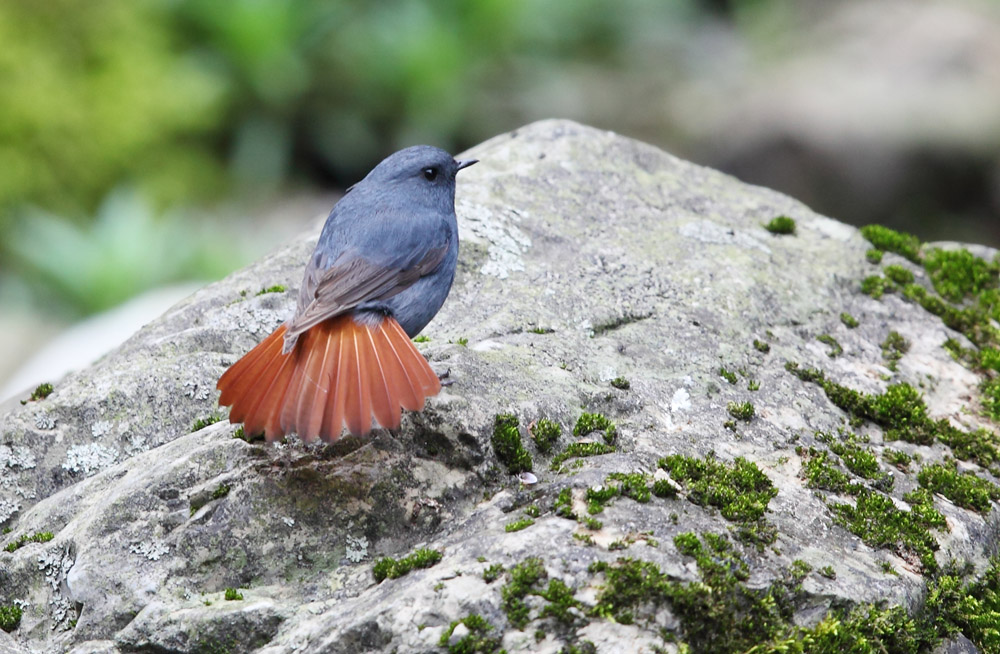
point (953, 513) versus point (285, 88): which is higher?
point (285, 88)

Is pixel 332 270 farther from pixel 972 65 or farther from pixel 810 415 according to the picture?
pixel 972 65

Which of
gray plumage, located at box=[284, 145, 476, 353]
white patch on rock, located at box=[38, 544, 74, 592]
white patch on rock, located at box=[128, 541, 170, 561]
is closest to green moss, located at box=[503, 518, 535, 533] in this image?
gray plumage, located at box=[284, 145, 476, 353]

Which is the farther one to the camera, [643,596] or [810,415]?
[810,415]

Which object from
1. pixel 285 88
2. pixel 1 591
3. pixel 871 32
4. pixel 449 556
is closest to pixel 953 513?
pixel 449 556

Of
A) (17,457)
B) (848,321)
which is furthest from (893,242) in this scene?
(17,457)

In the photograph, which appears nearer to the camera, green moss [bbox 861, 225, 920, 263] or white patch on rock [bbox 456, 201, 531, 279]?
white patch on rock [bbox 456, 201, 531, 279]

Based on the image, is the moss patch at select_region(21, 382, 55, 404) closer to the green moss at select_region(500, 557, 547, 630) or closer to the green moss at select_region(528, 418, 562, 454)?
the green moss at select_region(528, 418, 562, 454)
